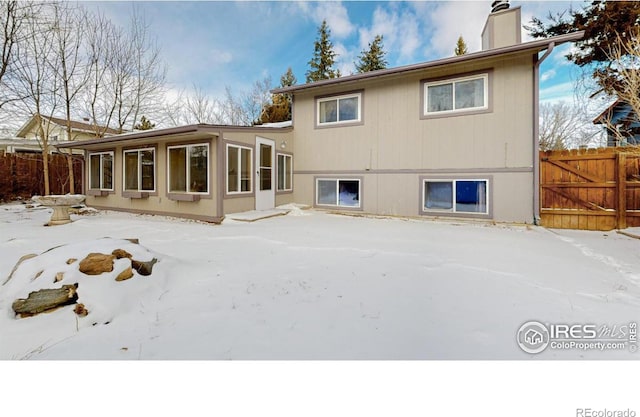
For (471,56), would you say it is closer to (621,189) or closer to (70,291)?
(621,189)

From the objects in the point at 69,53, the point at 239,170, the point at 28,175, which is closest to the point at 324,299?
the point at 239,170

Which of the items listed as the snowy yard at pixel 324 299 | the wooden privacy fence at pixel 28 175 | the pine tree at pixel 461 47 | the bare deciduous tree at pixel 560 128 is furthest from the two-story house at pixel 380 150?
the pine tree at pixel 461 47

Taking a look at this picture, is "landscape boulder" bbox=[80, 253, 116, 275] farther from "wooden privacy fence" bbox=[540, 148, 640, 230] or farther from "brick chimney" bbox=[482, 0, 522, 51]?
"brick chimney" bbox=[482, 0, 522, 51]

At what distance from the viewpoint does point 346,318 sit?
215 cm

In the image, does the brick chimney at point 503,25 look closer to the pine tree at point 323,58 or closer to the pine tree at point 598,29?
the pine tree at point 598,29

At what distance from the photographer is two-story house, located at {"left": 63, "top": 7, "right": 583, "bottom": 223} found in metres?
6.56

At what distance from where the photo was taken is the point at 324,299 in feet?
8.21

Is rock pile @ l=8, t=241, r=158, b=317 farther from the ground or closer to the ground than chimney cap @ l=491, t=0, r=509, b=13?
closer to the ground

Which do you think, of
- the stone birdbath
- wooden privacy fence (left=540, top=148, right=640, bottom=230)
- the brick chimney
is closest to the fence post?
wooden privacy fence (left=540, top=148, right=640, bottom=230)

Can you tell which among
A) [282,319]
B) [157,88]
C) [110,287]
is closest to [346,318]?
[282,319]

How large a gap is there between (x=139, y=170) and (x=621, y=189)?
1205cm

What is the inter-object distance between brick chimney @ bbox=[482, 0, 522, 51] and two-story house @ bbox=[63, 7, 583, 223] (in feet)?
0.09

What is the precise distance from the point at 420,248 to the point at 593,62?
1008cm

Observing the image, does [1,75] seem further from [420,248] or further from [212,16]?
[420,248]
